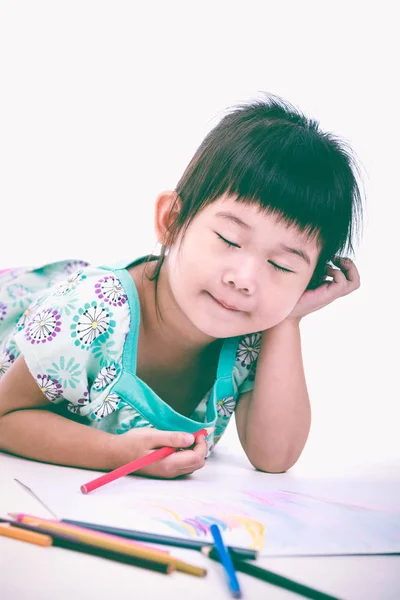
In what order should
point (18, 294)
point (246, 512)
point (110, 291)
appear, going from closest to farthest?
point (246, 512)
point (110, 291)
point (18, 294)

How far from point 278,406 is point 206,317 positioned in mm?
176

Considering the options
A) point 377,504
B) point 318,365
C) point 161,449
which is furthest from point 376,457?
point 318,365

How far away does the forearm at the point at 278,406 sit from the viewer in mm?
824

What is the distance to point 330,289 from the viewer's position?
0.86 m

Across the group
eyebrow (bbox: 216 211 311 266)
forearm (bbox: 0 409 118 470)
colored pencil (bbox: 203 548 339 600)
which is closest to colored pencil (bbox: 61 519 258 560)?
colored pencil (bbox: 203 548 339 600)

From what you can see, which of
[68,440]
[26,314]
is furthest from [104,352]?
[26,314]

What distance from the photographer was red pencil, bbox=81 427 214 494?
0.58 m

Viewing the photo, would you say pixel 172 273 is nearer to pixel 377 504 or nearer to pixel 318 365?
pixel 377 504

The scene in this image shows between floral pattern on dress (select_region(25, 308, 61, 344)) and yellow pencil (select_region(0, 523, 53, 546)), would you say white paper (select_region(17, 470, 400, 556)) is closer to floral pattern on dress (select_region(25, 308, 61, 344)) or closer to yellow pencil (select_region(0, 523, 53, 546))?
yellow pencil (select_region(0, 523, 53, 546))

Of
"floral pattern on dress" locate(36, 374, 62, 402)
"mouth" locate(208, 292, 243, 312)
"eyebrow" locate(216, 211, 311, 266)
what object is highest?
"eyebrow" locate(216, 211, 311, 266)

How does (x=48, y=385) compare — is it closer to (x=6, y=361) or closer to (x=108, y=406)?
(x=108, y=406)

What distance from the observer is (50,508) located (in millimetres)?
513

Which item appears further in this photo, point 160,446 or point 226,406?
point 226,406

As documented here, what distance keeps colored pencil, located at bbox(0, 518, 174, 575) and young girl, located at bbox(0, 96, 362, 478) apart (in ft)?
0.79
